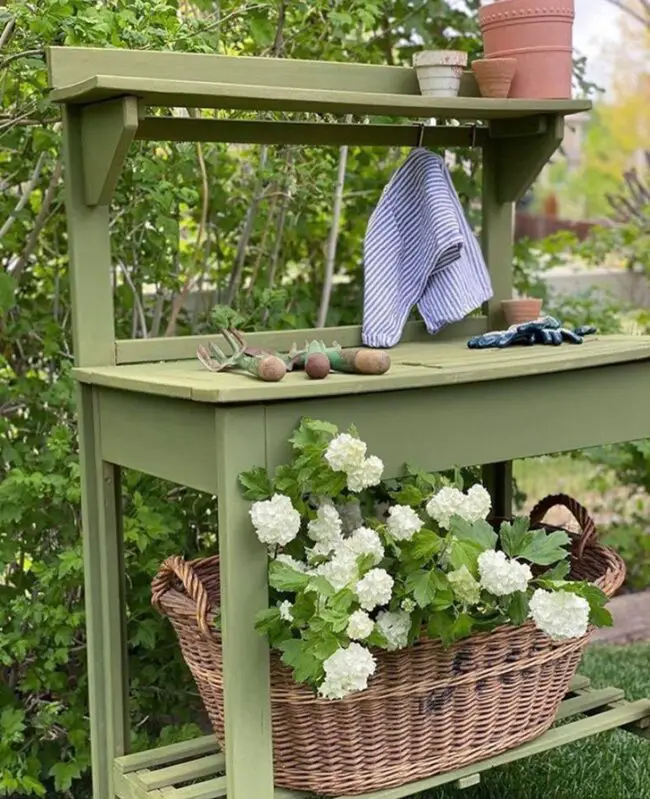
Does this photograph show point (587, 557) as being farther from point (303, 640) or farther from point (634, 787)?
point (303, 640)

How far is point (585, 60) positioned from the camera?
3.44m

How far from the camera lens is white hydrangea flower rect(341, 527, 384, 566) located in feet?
5.59

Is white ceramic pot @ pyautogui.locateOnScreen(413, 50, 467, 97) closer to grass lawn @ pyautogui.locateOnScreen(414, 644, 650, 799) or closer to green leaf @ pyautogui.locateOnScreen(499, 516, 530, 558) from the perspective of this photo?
green leaf @ pyautogui.locateOnScreen(499, 516, 530, 558)

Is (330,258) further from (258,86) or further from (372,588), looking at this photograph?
(372,588)

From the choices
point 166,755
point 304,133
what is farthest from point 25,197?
point 166,755

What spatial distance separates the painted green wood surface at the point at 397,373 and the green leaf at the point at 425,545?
228 mm

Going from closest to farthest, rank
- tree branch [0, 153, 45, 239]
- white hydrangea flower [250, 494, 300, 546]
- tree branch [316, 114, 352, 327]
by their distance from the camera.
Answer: white hydrangea flower [250, 494, 300, 546] < tree branch [0, 153, 45, 239] < tree branch [316, 114, 352, 327]

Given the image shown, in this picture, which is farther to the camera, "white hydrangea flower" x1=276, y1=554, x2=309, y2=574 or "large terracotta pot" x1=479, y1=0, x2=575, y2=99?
"large terracotta pot" x1=479, y1=0, x2=575, y2=99

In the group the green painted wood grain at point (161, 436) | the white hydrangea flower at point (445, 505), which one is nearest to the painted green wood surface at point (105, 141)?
the green painted wood grain at point (161, 436)

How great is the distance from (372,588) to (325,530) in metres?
0.13

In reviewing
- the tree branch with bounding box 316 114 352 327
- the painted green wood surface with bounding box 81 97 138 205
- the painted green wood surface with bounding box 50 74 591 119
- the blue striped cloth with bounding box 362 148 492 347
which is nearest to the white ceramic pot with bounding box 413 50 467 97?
the painted green wood surface with bounding box 50 74 591 119

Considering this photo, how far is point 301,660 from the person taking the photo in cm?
163

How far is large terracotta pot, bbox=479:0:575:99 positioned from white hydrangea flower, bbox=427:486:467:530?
94cm

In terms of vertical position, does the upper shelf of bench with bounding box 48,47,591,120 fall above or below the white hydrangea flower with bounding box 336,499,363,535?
above
